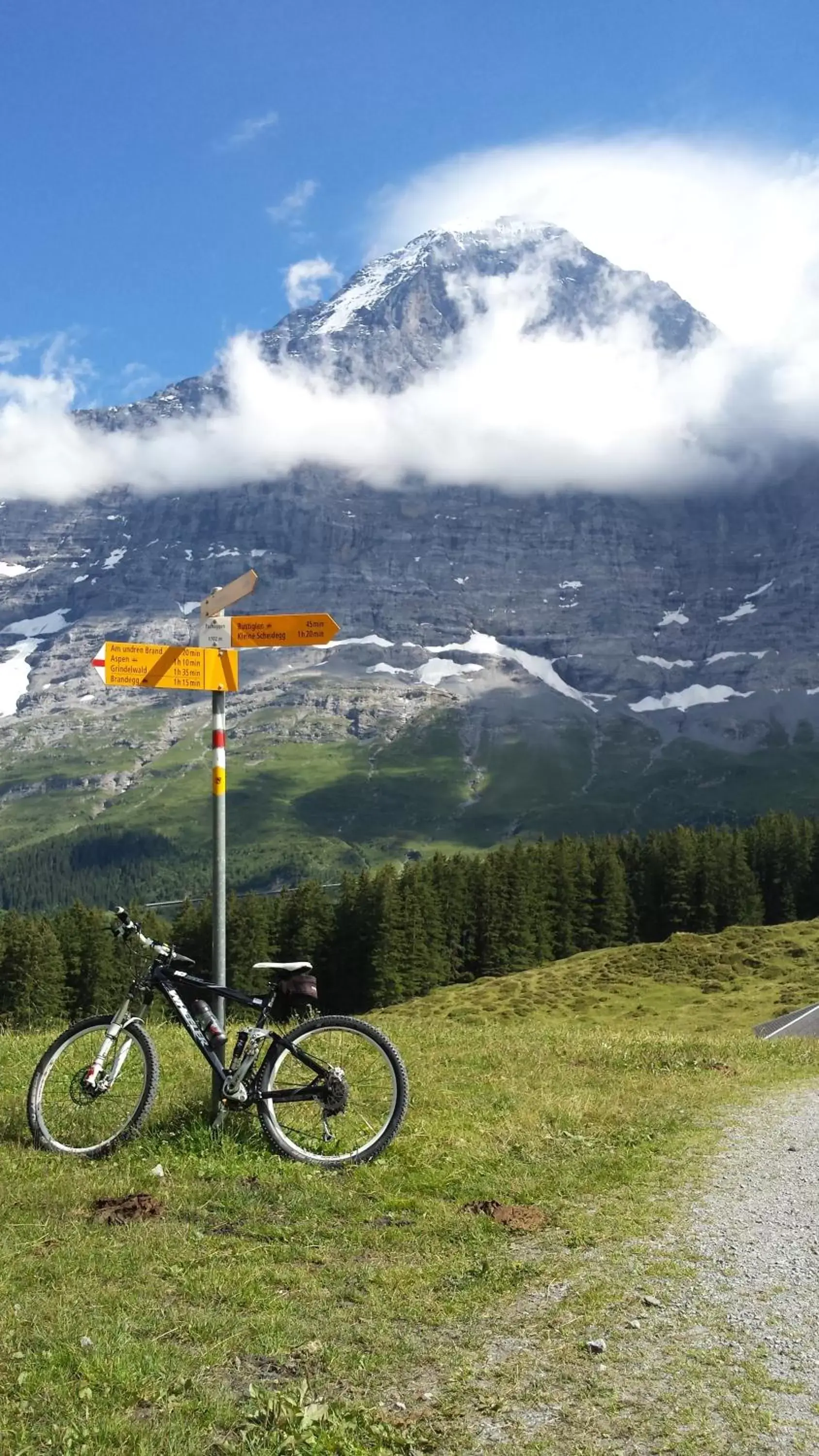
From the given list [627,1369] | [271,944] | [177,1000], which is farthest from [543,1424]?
[271,944]

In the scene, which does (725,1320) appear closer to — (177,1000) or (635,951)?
(177,1000)

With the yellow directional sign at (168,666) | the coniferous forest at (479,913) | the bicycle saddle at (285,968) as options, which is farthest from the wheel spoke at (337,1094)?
the coniferous forest at (479,913)

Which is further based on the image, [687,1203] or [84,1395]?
[687,1203]

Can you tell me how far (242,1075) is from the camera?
12711mm

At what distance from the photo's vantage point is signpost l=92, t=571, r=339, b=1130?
45.7ft

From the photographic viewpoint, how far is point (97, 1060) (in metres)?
13.2

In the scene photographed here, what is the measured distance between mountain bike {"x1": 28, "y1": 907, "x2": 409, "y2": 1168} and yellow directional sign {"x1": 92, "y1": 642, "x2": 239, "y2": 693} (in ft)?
9.76

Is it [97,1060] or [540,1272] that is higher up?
[97,1060]

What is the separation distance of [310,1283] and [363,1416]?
2199mm

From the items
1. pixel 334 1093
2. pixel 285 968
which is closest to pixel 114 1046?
pixel 285 968

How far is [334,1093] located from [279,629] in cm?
603

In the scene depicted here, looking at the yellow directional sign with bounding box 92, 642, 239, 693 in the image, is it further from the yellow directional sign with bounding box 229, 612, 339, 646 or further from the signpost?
the yellow directional sign with bounding box 229, 612, 339, 646

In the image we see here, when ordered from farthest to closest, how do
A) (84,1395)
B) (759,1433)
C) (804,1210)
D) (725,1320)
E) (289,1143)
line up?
(289,1143) < (804,1210) < (725,1320) < (84,1395) < (759,1433)

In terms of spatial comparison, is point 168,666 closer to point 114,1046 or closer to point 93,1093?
point 114,1046
